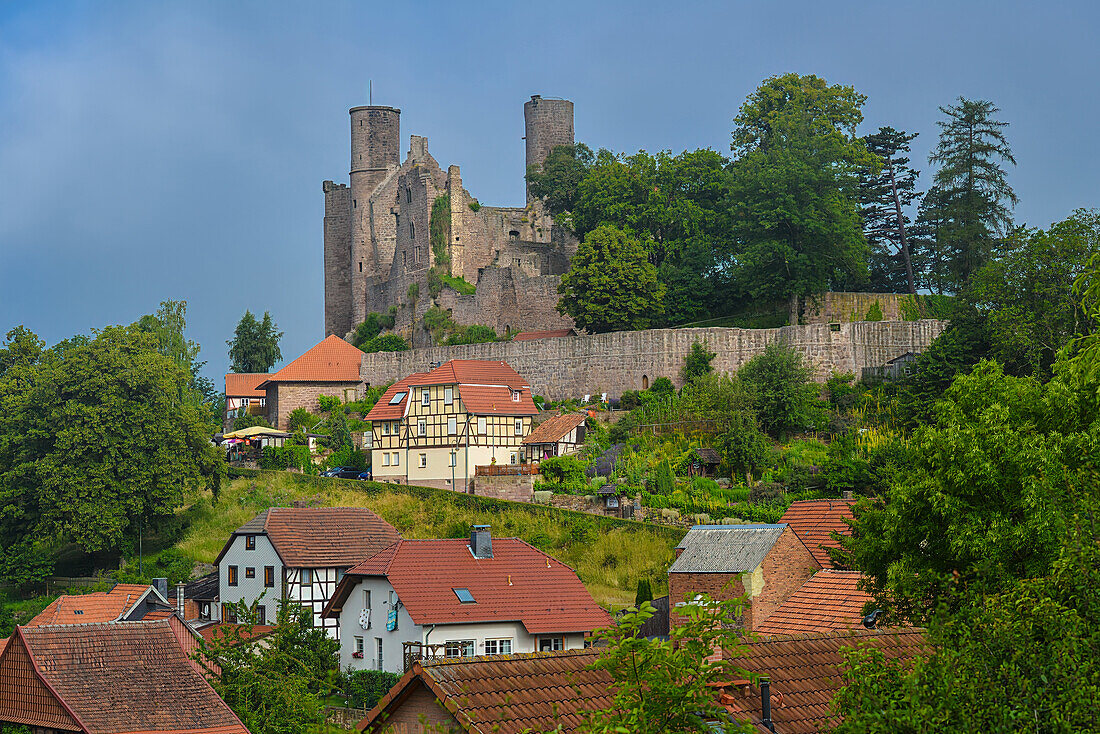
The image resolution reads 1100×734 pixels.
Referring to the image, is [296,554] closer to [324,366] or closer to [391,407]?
[391,407]

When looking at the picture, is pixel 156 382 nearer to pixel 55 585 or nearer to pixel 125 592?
pixel 55 585

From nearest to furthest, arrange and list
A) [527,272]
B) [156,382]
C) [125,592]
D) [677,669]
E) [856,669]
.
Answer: [677,669]
[856,669]
[125,592]
[156,382]
[527,272]

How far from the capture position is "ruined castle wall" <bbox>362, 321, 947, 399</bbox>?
48.6m

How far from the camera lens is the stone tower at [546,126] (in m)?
76.3

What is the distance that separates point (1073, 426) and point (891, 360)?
109ft

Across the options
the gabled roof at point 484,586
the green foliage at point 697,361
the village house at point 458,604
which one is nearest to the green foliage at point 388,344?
the green foliage at point 697,361

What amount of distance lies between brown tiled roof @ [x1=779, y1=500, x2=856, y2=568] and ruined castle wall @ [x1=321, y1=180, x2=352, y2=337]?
5081 centimetres

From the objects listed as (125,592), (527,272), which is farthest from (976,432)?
(527,272)

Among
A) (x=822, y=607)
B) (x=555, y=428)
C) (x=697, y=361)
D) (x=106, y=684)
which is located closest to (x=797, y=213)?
(x=697, y=361)

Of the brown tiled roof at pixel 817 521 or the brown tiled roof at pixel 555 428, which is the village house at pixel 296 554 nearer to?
the brown tiled roof at pixel 555 428

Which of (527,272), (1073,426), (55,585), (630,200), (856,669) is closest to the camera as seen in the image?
(856,669)

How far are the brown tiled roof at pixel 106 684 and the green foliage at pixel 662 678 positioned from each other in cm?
1281

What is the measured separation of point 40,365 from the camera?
52.0m

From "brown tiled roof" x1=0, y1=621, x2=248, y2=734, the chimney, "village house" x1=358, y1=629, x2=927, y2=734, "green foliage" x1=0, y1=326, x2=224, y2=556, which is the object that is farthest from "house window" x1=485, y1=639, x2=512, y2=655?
"green foliage" x1=0, y1=326, x2=224, y2=556
